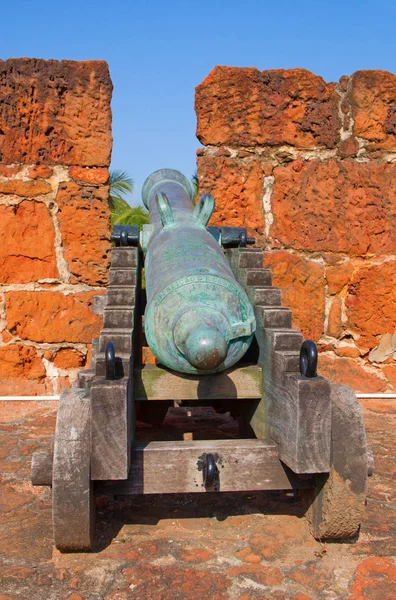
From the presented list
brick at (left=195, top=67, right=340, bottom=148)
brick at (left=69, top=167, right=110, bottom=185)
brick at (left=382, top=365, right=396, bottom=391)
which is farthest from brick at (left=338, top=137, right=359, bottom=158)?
brick at (left=69, top=167, right=110, bottom=185)

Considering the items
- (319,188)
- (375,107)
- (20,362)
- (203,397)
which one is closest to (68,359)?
(20,362)

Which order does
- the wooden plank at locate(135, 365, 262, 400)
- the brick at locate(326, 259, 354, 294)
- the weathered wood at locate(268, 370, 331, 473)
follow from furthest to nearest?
the brick at locate(326, 259, 354, 294) → the wooden plank at locate(135, 365, 262, 400) → the weathered wood at locate(268, 370, 331, 473)

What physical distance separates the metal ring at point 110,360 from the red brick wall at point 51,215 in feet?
8.17

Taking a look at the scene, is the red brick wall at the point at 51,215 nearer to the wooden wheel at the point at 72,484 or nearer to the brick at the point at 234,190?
the brick at the point at 234,190

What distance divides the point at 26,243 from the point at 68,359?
0.91 meters

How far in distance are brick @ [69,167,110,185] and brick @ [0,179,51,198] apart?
0.21m

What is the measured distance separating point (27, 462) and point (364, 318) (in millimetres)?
2742

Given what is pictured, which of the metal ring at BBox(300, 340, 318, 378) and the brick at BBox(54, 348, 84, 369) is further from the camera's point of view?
the brick at BBox(54, 348, 84, 369)

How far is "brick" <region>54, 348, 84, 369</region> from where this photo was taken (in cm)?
496

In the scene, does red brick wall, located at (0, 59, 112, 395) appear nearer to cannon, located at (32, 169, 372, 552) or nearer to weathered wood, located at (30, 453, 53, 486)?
cannon, located at (32, 169, 372, 552)

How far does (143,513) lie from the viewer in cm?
292

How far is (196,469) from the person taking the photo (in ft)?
8.56

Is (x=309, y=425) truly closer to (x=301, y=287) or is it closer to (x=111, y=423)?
(x=111, y=423)

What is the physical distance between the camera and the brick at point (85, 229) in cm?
484
